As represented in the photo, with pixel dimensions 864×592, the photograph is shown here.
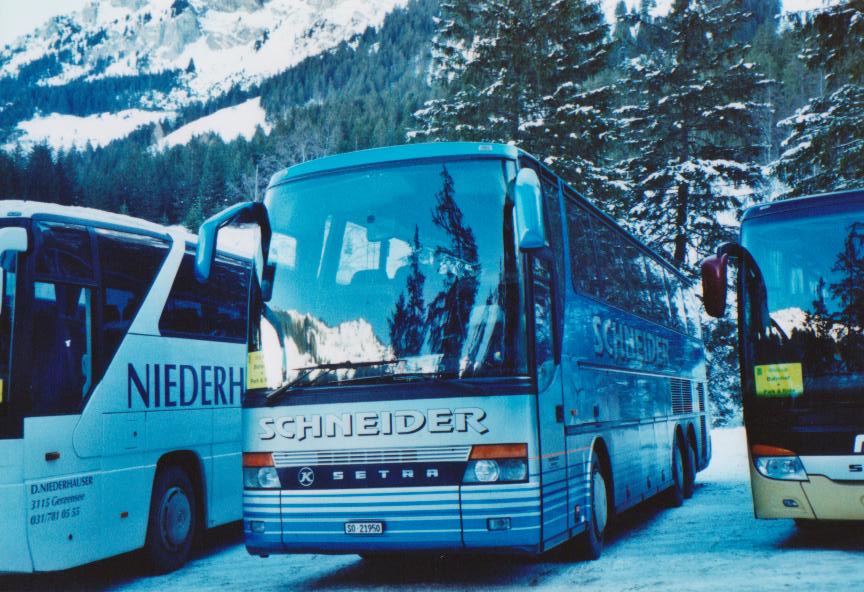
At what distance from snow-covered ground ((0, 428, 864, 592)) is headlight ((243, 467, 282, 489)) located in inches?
41.9

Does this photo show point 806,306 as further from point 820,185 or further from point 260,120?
point 260,120

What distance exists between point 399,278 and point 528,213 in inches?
43.6

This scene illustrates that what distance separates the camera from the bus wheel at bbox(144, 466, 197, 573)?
29.0 ft

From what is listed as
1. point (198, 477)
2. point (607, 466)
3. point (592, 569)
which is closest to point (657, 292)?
point (607, 466)

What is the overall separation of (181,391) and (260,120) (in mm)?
146525

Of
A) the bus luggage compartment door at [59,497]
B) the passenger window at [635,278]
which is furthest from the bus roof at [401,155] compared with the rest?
the passenger window at [635,278]

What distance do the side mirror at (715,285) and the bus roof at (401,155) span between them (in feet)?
6.74

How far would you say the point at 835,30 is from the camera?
19359 mm

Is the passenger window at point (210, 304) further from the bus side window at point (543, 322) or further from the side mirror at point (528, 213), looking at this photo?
the side mirror at point (528, 213)

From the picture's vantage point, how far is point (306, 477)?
718cm

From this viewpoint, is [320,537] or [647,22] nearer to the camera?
[320,537]

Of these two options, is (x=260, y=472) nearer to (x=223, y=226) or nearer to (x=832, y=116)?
(x=223, y=226)

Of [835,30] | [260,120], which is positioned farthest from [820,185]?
[260,120]

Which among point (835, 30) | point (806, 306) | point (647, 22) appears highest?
point (647, 22)
